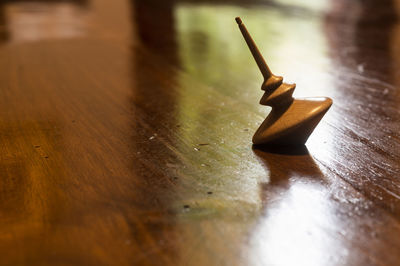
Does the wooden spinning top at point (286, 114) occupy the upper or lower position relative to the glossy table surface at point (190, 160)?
upper

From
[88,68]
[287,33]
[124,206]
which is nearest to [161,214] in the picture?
[124,206]

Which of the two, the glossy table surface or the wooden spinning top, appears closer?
the glossy table surface

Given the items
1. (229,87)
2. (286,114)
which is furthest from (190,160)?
(229,87)

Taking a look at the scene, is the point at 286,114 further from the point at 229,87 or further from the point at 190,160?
the point at 229,87

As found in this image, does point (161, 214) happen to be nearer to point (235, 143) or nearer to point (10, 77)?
point (235, 143)

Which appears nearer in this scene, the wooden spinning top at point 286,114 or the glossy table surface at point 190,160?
the glossy table surface at point 190,160
